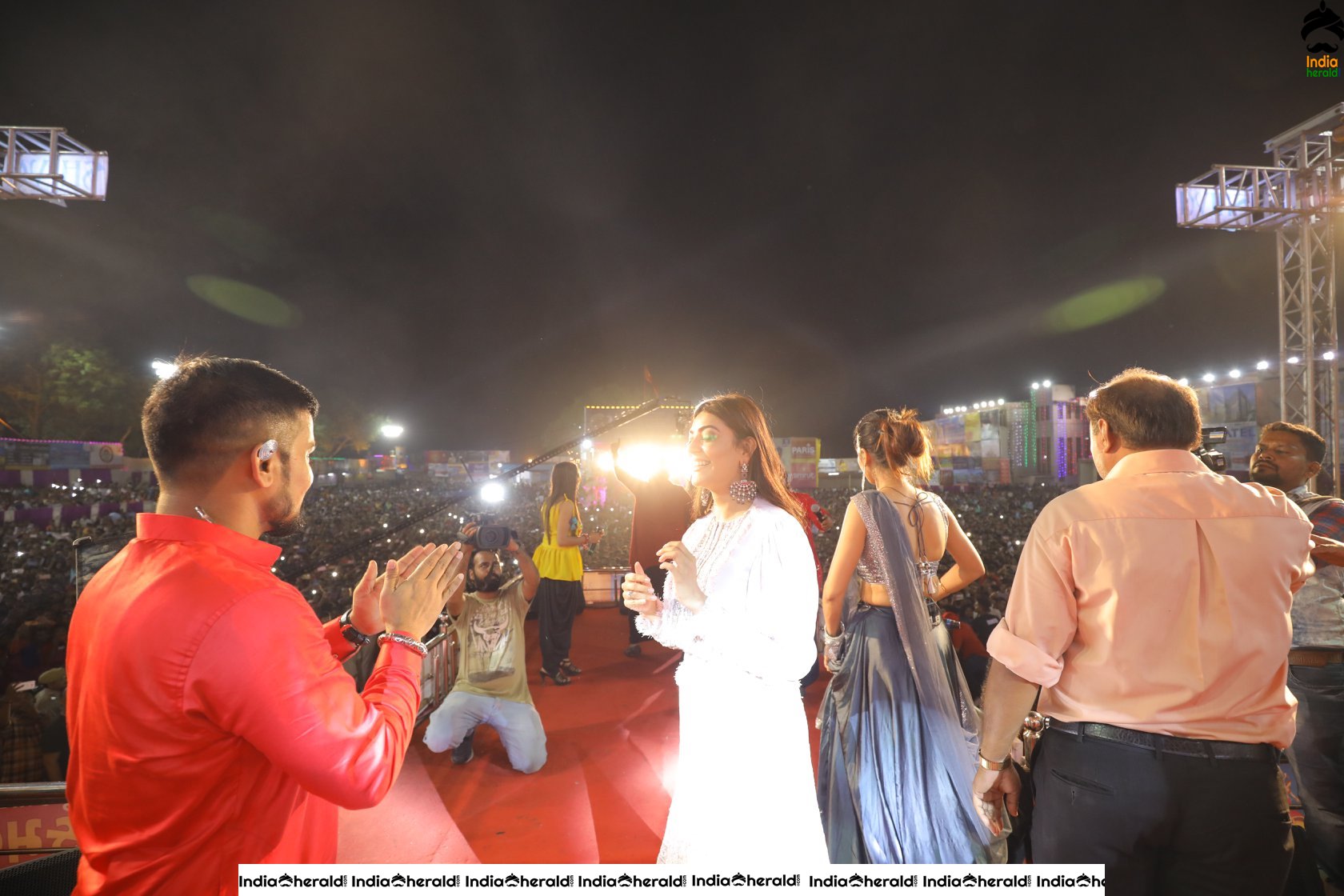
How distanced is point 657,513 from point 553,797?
2576 mm

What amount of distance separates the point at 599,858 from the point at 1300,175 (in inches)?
506

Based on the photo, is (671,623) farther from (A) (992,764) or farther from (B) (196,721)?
(B) (196,721)

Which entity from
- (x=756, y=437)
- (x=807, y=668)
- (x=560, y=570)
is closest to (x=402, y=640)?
(x=807, y=668)

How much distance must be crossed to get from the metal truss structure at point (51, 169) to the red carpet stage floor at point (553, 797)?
9638 millimetres

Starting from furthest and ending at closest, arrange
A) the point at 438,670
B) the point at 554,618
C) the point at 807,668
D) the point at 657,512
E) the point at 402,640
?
the point at 554,618 → the point at 657,512 → the point at 438,670 → the point at 807,668 → the point at 402,640

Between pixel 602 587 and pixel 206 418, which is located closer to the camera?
pixel 206 418

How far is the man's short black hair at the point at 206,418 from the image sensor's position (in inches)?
51.2

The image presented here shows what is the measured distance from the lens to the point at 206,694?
1.11 m

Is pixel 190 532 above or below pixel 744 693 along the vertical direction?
above

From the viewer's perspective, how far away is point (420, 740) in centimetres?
462

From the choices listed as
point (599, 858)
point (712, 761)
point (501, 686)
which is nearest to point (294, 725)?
point (712, 761)

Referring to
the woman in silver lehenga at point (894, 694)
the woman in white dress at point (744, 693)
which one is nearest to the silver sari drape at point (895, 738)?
the woman in silver lehenga at point (894, 694)

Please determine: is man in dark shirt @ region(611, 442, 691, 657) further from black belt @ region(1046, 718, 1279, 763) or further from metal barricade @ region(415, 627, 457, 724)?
black belt @ region(1046, 718, 1279, 763)

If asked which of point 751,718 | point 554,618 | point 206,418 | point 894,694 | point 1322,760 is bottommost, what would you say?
point 554,618
